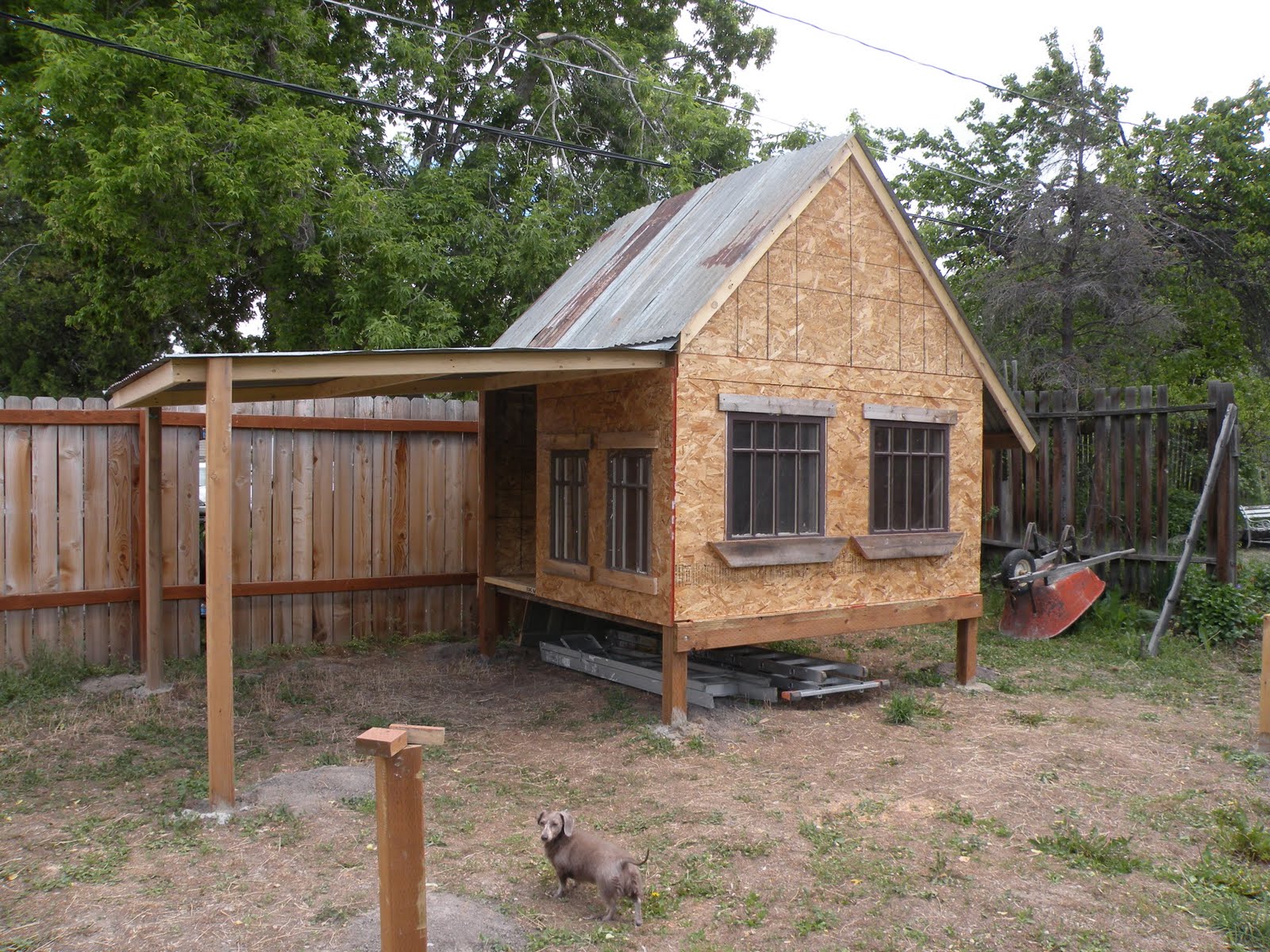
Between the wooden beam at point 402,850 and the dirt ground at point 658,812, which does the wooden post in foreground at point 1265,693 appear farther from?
the wooden beam at point 402,850

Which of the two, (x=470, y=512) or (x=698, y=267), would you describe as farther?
(x=470, y=512)

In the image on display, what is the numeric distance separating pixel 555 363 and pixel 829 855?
145 inches

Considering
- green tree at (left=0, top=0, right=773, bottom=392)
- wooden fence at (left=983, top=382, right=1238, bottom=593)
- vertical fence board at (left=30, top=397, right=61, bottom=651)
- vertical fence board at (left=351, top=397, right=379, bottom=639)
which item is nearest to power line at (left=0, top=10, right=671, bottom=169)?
green tree at (left=0, top=0, right=773, bottom=392)

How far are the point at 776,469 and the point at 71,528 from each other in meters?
6.10

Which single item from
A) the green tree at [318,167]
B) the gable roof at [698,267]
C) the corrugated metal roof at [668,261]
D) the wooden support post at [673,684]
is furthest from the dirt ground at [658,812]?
the green tree at [318,167]

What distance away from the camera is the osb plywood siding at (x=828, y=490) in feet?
25.3

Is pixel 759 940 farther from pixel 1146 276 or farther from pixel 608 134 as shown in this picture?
pixel 1146 276

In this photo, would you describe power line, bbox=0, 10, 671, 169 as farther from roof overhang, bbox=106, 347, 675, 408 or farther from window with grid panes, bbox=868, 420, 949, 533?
window with grid panes, bbox=868, 420, 949, 533

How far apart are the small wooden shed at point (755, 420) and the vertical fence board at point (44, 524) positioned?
0.72 metres

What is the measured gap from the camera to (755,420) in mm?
8117

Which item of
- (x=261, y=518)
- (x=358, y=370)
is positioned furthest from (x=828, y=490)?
(x=261, y=518)

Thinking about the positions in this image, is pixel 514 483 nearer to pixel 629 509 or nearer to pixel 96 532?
pixel 629 509

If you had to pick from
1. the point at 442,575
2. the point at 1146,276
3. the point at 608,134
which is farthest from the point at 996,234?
the point at 442,575

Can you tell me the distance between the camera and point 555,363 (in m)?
7.19
